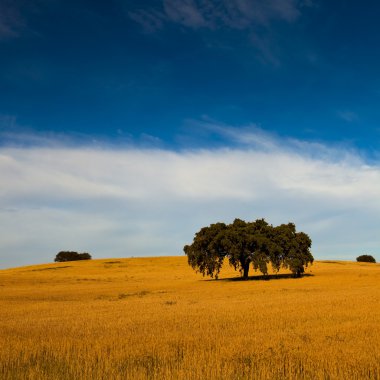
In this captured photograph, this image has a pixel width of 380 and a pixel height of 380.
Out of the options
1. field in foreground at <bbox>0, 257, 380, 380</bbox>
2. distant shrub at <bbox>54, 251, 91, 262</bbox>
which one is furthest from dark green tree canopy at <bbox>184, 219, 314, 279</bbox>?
distant shrub at <bbox>54, 251, 91, 262</bbox>

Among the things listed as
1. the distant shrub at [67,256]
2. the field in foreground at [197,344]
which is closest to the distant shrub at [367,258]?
the distant shrub at [67,256]

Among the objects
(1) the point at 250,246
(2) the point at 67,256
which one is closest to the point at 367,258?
(2) the point at 67,256

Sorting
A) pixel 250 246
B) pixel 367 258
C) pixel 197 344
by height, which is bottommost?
pixel 197 344

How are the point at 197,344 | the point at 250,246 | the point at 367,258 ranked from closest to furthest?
the point at 197,344
the point at 250,246
the point at 367,258

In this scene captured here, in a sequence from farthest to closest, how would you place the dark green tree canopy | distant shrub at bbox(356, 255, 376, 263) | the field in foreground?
1. distant shrub at bbox(356, 255, 376, 263)
2. the dark green tree canopy
3. the field in foreground

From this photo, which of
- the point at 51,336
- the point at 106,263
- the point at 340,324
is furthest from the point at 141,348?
the point at 106,263

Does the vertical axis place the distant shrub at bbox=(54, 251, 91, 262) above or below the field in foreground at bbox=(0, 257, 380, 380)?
above

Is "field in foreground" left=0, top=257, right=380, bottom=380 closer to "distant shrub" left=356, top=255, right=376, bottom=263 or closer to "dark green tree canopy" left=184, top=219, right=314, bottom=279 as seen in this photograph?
"dark green tree canopy" left=184, top=219, right=314, bottom=279

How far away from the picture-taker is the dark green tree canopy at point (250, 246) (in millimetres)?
61156

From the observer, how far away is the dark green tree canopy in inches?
2408

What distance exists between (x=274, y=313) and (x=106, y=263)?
8848 centimetres

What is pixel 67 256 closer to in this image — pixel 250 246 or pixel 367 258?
pixel 367 258

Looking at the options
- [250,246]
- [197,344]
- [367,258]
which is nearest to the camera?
[197,344]

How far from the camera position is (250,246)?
62188 millimetres
